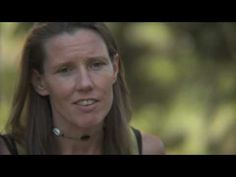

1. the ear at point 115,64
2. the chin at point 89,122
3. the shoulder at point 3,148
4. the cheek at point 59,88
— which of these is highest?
the ear at point 115,64

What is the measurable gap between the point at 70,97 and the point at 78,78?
80 millimetres

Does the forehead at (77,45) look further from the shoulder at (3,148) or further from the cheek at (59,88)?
the shoulder at (3,148)

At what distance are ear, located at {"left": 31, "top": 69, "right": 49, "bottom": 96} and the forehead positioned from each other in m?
0.08

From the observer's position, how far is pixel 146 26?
2.66 metres

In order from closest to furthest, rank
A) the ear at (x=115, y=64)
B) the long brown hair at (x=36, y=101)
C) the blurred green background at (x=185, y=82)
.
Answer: the long brown hair at (x=36, y=101) < the ear at (x=115, y=64) < the blurred green background at (x=185, y=82)

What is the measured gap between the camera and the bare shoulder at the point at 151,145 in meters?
2.18

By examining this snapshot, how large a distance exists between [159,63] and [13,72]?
733mm

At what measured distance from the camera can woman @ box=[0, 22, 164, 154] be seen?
204 cm

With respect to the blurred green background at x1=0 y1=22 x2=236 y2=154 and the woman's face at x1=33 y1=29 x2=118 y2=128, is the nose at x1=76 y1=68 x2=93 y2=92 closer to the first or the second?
the woman's face at x1=33 y1=29 x2=118 y2=128

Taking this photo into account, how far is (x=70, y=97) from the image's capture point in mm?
2094

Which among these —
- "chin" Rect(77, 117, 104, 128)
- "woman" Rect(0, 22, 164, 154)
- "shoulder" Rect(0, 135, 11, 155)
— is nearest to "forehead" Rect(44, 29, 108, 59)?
"woman" Rect(0, 22, 164, 154)

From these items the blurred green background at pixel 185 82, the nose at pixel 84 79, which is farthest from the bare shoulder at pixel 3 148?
the blurred green background at pixel 185 82
